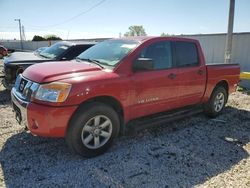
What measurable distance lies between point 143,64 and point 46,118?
1679 mm

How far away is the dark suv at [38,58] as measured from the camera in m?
6.76

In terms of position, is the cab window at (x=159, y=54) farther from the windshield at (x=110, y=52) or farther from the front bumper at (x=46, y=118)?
the front bumper at (x=46, y=118)

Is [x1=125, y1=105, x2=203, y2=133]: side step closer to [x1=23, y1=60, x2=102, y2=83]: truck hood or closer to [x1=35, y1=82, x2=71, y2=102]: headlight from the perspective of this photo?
[x1=23, y1=60, x2=102, y2=83]: truck hood

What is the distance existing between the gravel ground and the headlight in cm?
94

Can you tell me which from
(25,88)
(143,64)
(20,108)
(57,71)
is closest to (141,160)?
(143,64)

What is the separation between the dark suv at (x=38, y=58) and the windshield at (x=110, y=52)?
2814 millimetres

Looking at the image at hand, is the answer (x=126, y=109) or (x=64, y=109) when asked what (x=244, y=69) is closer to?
(x=126, y=109)

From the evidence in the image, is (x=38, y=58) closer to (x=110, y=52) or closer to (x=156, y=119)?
(x=110, y=52)

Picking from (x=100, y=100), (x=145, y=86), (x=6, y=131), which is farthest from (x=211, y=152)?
(x=6, y=131)

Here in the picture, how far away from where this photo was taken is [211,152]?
13.5 ft

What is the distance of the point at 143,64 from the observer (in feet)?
13.3

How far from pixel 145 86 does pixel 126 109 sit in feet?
1.65

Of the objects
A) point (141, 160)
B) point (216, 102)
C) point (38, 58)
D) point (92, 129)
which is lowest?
point (141, 160)

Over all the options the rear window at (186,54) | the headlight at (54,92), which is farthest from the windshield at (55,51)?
the headlight at (54,92)
